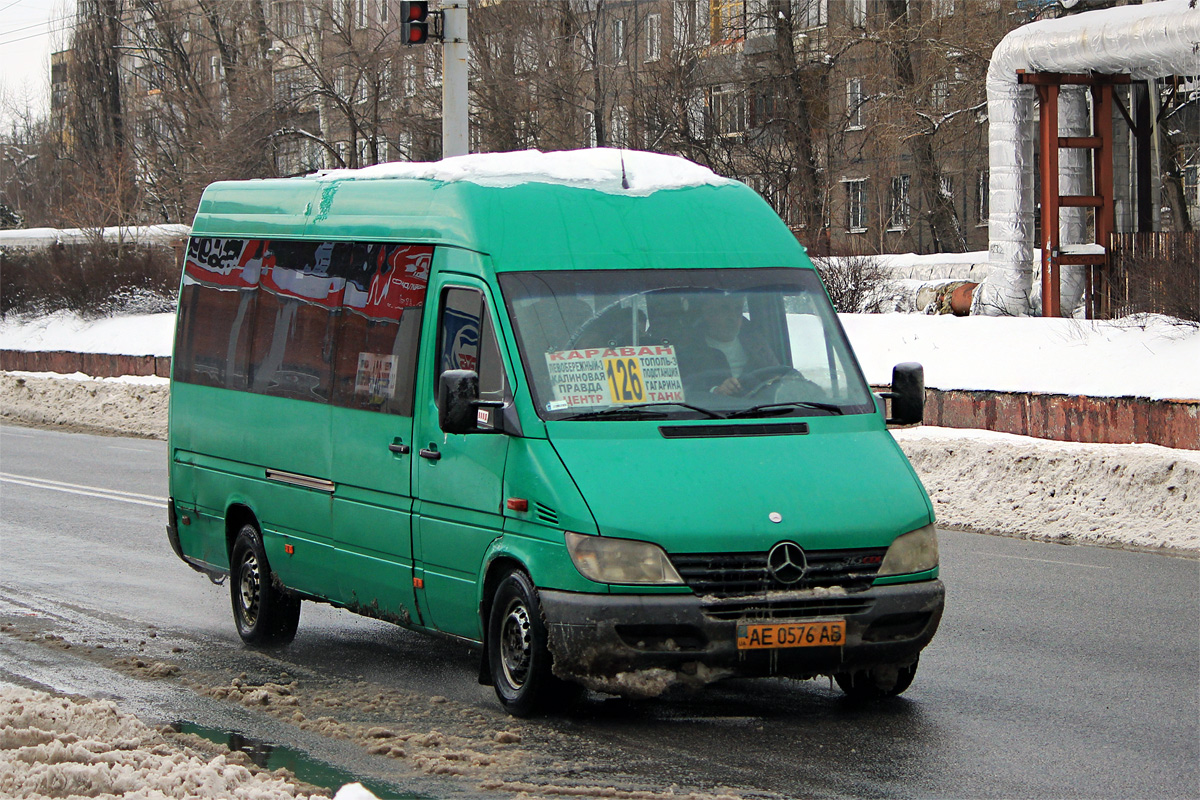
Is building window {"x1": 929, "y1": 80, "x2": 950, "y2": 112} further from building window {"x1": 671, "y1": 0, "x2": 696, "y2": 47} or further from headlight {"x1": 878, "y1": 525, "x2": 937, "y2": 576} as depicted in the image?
headlight {"x1": 878, "y1": 525, "x2": 937, "y2": 576}

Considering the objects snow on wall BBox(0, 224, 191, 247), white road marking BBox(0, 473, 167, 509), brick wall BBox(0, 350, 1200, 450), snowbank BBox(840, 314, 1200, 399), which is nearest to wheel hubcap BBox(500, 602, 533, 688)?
snowbank BBox(840, 314, 1200, 399)

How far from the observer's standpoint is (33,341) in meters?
38.0

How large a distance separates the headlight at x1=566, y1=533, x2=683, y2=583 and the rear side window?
5.44 ft

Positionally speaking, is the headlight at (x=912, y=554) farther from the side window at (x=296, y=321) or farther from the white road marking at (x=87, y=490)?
the white road marking at (x=87, y=490)

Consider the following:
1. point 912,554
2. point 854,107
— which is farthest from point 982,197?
point 912,554

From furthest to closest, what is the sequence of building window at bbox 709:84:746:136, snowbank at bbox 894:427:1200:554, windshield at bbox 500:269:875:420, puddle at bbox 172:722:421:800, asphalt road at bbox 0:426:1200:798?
1. building window at bbox 709:84:746:136
2. snowbank at bbox 894:427:1200:554
3. windshield at bbox 500:269:875:420
4. asphalt road at bbox 0:426:1200:798
5. puddle at bbox 172:722:421:800

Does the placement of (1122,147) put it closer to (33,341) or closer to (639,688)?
(33,341)

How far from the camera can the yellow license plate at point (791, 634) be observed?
6707mm

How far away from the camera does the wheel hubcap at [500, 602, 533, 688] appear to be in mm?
7062

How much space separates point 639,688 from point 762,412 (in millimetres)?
1358

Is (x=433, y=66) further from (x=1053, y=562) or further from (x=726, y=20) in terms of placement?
(x=1053, y=562)

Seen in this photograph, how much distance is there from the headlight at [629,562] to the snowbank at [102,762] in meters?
1.48

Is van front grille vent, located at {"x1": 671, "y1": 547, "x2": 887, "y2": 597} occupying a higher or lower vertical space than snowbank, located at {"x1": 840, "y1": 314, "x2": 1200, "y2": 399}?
lower

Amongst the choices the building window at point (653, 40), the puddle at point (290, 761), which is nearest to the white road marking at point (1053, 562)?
the puddle at point (290, 761)
